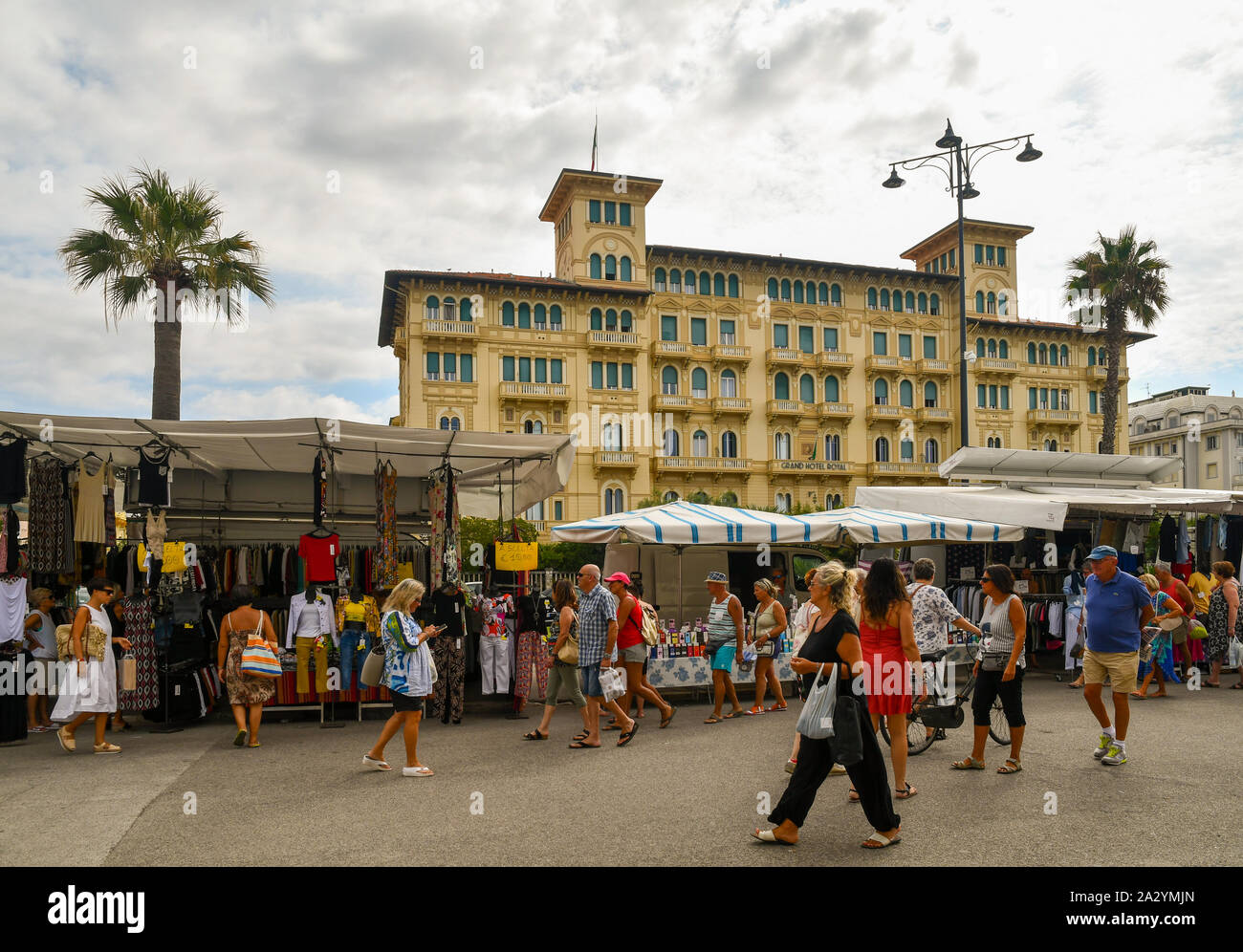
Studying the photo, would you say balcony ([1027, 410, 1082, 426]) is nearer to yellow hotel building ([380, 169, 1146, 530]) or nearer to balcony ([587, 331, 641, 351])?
yellow hotel building ([380, 169, 1146, 530])

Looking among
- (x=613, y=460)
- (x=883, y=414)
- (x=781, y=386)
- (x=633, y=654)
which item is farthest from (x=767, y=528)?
(x=883, y=414)

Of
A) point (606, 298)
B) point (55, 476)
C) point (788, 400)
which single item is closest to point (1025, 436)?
point (788, 400)

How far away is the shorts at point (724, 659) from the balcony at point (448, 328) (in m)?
38.9

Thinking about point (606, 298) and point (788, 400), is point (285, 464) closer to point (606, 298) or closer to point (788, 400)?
point (606, 298)

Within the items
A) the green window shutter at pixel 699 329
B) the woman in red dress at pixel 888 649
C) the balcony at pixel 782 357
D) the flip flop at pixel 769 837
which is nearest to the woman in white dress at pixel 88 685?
the flip flop at pixel 769 837

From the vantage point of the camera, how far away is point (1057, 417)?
58.9m

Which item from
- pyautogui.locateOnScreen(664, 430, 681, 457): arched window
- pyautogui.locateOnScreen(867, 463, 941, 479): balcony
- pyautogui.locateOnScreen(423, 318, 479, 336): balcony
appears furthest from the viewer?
pyautogui.locateOnScreen(867, 463, 941, 479): balcony

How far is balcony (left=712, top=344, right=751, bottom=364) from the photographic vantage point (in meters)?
52.4

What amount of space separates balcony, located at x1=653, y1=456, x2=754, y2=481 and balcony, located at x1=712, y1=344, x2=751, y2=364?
5540mm

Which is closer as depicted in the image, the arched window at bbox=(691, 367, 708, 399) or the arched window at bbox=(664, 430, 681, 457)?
the arched window at bbox=(664, 430, 681, 457)

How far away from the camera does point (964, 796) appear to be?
6.81 meters

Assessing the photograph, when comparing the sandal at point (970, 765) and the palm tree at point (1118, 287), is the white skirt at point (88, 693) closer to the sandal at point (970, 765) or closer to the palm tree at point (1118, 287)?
the sandal at point (970, 765)

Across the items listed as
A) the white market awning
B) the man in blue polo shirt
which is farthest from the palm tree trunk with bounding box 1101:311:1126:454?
the man in blue polo shirt
